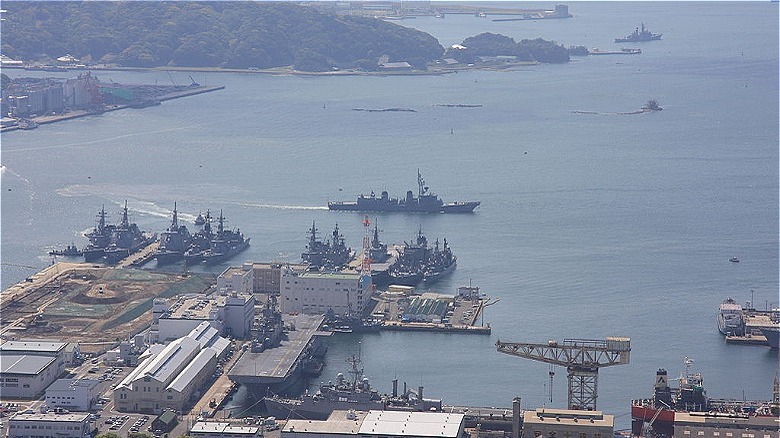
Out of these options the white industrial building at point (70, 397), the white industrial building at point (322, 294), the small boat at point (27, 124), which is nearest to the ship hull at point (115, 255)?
the white industrial building at point (322, 294)

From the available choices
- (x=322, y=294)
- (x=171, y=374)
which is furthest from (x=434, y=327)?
(x=171, y=374)

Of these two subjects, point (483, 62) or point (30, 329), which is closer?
point (30, 329)

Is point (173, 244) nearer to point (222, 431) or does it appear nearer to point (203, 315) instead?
point (203, 315)

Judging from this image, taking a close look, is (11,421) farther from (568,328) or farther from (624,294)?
(624,294)

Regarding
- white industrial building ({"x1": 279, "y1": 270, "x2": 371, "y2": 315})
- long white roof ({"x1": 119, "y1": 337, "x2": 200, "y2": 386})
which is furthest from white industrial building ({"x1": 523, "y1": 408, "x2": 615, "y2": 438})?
white industrial building ({"x1": 279, "y1": 270, "x2": 371, "y2": 315})

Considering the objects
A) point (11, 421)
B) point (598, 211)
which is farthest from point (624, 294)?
point (11, 421)

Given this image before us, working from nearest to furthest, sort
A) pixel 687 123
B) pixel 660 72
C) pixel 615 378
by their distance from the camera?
pixel 615 378 < pixel 687 123 < pixel 660 72

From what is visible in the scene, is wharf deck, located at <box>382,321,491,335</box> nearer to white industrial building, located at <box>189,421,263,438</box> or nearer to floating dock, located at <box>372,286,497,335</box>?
floating dock, located at <box>372,286,497,335</box>
